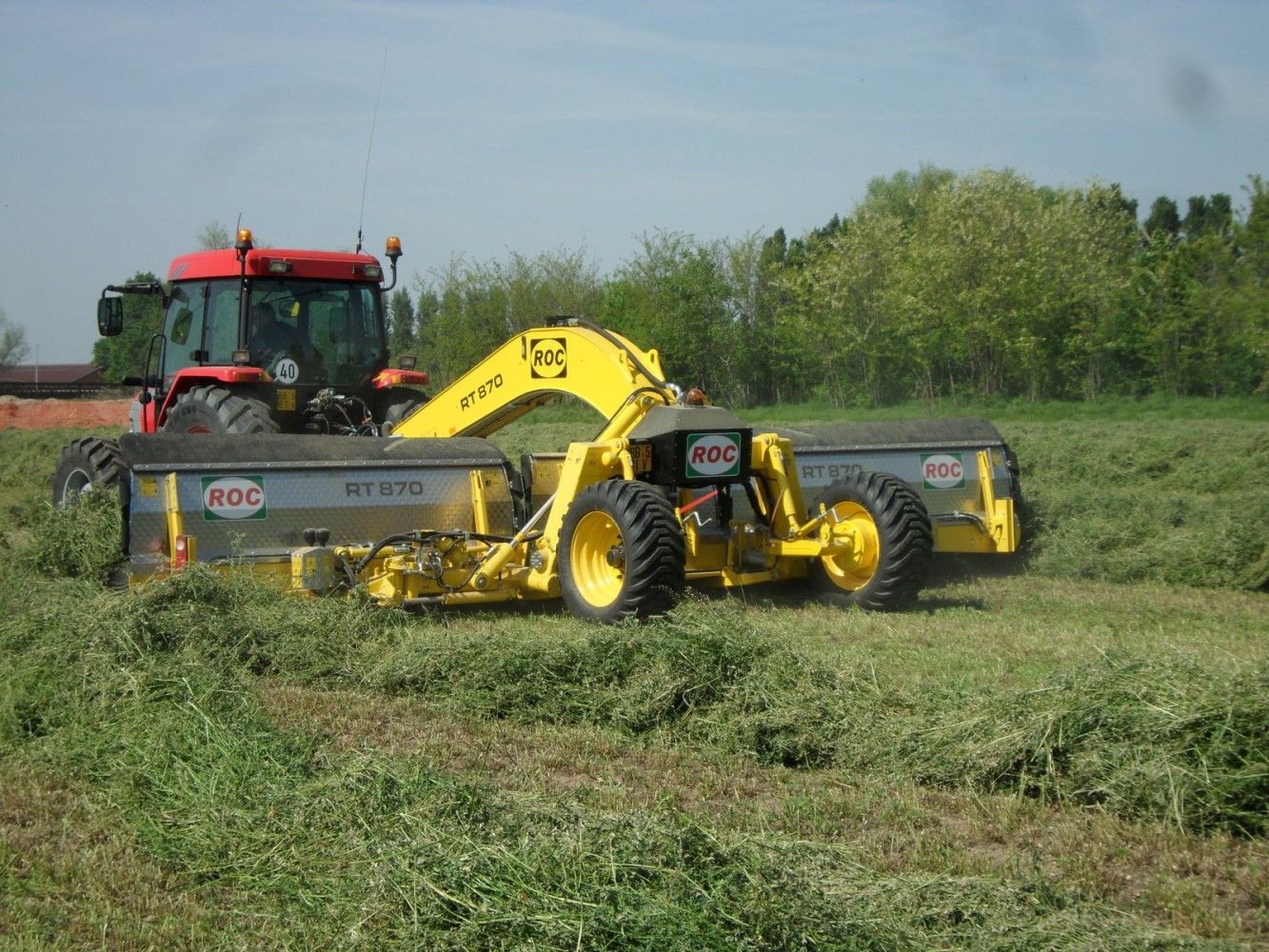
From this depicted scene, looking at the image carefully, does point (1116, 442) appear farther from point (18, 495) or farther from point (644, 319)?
point (644, 319)

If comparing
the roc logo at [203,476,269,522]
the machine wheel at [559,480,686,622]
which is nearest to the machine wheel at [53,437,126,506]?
the roc logo at [203,476,269,522]

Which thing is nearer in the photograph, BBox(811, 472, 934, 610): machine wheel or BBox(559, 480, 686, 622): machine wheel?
BBox(559, 480, 686, 622): machine wheel

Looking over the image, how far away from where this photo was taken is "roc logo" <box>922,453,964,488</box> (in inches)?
420

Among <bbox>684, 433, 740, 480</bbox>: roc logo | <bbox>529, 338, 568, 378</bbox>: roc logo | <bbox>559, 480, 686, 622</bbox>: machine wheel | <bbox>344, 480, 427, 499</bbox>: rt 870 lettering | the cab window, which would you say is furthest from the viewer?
the cab window

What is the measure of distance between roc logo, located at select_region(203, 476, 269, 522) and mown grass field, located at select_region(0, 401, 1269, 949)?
737 mm

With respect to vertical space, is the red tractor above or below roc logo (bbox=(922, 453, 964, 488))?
above

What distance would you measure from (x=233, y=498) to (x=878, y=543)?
4.18 m

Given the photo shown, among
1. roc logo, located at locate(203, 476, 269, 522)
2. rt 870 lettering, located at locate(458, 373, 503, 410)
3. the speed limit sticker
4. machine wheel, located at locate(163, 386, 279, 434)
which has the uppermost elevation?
the speed limit sticker

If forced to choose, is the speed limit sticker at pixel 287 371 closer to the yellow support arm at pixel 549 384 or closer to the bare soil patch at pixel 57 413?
the yellow support arm at pixel 549 384

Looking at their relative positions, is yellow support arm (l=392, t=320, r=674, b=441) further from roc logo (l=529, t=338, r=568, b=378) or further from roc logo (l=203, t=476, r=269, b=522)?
roc logo (l=203, t=476, r=269, b=522)

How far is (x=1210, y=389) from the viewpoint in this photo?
31.6m

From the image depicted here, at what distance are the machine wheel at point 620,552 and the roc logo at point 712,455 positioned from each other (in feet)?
1.50

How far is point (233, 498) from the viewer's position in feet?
29.1

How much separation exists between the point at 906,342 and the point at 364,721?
1345 inches
